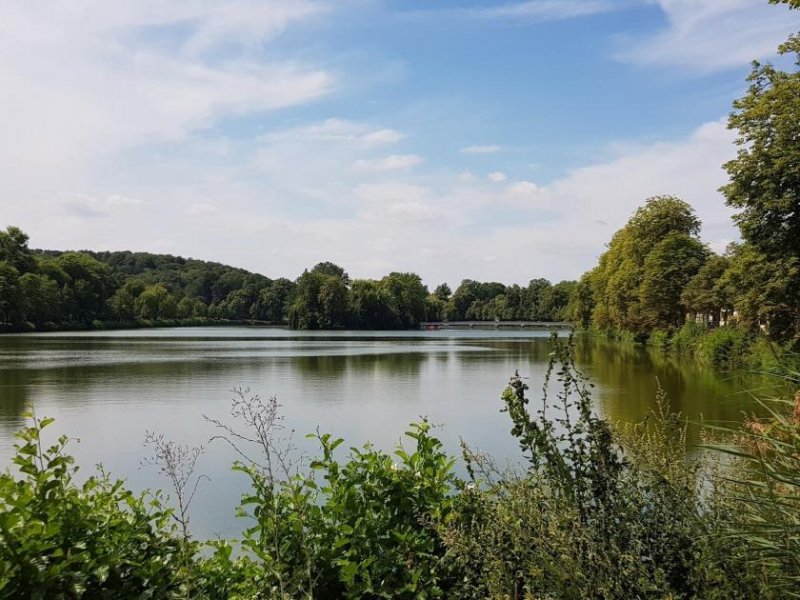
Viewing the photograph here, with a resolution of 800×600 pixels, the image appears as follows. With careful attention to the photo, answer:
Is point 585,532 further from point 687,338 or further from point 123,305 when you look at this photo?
point 123,305

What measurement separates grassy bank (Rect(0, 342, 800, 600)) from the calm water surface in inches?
121

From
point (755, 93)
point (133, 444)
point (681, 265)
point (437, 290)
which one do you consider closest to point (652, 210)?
point (681, 265)

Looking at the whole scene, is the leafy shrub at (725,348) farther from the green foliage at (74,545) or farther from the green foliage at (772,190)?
the green foliage at (74,545)

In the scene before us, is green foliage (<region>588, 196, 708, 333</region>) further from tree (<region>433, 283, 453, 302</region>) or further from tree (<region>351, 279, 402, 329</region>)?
tree (<region>433, 283, 453, 302</region>)

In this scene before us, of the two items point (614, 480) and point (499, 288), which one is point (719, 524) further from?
point (499, 288)

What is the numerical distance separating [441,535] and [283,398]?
1819 cm

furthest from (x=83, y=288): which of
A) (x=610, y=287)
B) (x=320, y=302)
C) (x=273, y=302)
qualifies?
(x=610, y=287)

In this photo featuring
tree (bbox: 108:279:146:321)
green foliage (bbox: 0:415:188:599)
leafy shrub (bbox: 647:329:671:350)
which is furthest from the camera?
tree (bbox: 108:279:146:321)

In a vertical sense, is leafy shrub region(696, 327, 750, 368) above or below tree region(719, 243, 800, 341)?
below

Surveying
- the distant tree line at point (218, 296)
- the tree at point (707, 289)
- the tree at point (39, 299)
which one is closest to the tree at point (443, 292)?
the distant tree line at point (218, 296)

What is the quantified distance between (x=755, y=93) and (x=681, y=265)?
23.6 metres

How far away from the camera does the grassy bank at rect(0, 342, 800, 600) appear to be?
263cm

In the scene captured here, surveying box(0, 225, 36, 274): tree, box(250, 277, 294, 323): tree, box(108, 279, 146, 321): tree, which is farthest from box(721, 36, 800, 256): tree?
box(250, 277, 294, 323): tree

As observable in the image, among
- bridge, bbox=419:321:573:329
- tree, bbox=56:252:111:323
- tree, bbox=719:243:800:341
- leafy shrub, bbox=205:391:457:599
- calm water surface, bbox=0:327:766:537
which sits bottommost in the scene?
calm water surface, bbox=0:327:766:537
